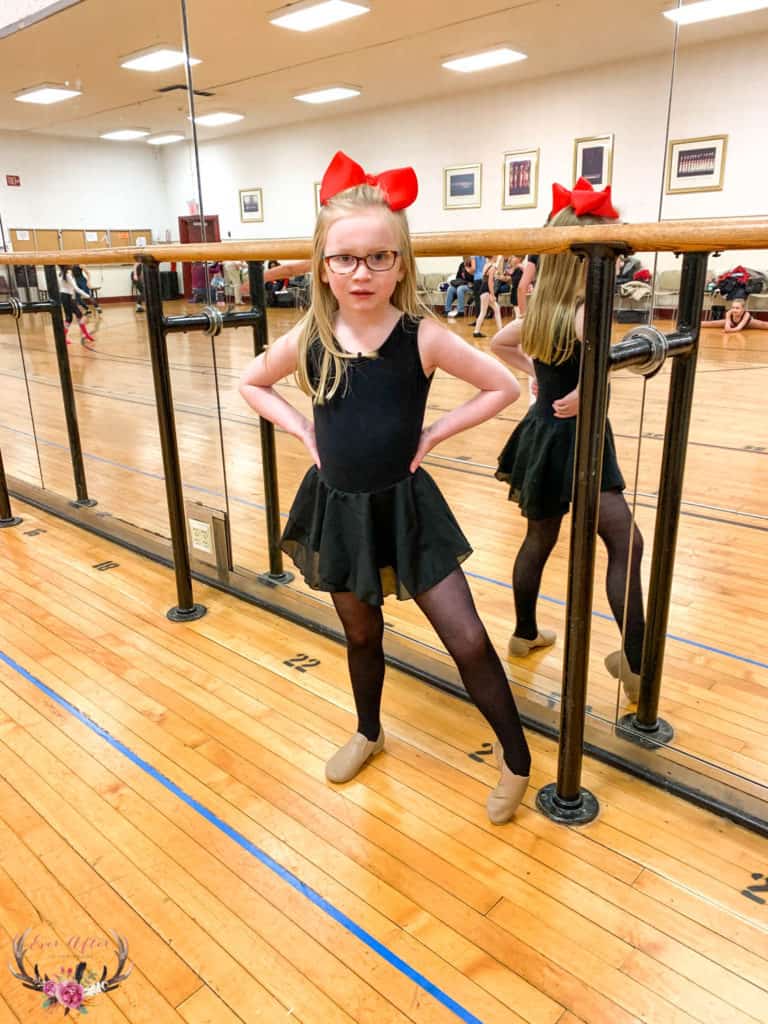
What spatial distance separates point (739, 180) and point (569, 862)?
172 cm

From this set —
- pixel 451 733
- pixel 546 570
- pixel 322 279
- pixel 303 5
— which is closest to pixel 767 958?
pixel 451 733

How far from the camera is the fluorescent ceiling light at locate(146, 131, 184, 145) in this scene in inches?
115

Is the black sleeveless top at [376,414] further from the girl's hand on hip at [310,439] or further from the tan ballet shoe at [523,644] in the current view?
the tan ballet shoe at [523,644]

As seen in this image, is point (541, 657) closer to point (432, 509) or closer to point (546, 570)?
point (546, 570)

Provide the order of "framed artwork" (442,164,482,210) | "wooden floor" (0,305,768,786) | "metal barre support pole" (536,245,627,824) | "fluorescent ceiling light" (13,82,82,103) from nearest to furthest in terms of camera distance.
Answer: "metal barre support pole" (536,245,627,824)
"wooden floor" (0,305,768,786)
"framed artwork" (442,164,482,210)
"fluorescent ceiling light" (13,82,82,103)

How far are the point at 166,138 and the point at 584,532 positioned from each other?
2.63 m

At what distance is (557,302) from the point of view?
1688mm

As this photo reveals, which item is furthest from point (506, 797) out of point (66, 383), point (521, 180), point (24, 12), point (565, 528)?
point (24, 12)

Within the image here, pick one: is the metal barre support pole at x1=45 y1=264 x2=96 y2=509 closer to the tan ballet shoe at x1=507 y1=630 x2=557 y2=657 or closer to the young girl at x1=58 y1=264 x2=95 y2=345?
the young girl at x1=58 y1=264 x2=95 y2=345

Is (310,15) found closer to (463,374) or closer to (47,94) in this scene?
(47,94)

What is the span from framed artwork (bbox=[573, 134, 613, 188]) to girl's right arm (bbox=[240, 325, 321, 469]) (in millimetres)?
1173

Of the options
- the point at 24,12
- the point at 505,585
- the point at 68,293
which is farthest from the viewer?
the point at 24,12

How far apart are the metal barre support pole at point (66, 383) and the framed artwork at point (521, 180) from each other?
6.32 ft

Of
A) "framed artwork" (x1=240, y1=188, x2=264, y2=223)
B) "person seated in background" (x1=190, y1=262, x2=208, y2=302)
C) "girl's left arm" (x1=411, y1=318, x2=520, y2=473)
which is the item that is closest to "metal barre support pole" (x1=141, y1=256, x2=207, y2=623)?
"person seated in background" (x1=190, y1=262, x2=208, y2=302)
